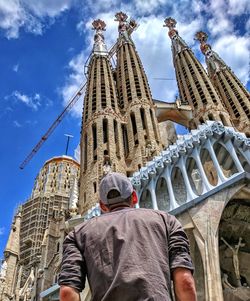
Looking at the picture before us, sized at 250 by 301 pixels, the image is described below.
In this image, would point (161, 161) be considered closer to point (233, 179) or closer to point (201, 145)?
point (201, 145)

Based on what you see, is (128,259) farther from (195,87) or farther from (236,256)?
(195,87)

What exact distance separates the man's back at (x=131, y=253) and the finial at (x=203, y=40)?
38533 millimetres

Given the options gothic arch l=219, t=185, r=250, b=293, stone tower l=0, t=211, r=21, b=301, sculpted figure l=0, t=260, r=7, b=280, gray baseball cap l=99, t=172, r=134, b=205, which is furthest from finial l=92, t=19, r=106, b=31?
gray baseball cap l=99, t=172, r=134, b=205

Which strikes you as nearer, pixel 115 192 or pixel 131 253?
pixel 131 253

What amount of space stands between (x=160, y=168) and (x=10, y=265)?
23586 millimetres

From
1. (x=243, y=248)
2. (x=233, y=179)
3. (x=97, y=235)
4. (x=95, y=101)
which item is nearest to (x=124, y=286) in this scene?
(x=97, y=235)

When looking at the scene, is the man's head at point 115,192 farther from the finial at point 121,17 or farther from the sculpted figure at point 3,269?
the finial at point 121,17

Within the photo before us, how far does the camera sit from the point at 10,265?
3350cm

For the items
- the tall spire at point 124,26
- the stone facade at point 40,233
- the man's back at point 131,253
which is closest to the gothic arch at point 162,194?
the stone facade at point 40,233

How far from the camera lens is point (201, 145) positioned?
48.4ft

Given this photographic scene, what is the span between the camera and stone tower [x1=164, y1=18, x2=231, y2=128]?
27047 mm

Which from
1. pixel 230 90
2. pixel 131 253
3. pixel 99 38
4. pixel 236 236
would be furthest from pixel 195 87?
pixel 131 253

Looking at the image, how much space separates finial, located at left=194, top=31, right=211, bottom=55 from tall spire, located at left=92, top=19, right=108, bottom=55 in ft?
32.7

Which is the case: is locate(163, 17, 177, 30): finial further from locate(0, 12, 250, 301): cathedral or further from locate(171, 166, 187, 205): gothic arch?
locate(171, 166, 187, 205): gothic arch
